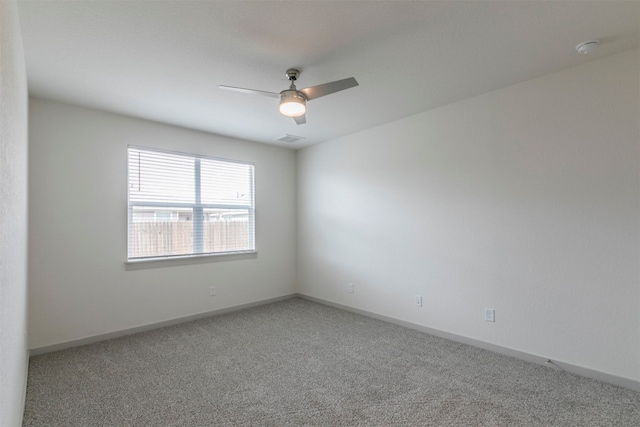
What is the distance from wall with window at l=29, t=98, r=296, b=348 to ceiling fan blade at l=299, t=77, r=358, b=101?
2473 mm

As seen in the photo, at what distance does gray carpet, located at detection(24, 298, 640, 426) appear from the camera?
6.97 feet

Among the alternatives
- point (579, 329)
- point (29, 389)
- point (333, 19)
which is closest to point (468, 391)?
point (579, 329)

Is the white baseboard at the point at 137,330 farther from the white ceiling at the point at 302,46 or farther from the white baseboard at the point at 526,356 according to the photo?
→ the white ceiling at the point at 302,46

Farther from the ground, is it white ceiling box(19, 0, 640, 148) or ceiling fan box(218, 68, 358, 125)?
white ceiling box(19, 0, 640, 148)

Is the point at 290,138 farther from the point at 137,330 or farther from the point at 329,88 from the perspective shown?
the point at 137,330

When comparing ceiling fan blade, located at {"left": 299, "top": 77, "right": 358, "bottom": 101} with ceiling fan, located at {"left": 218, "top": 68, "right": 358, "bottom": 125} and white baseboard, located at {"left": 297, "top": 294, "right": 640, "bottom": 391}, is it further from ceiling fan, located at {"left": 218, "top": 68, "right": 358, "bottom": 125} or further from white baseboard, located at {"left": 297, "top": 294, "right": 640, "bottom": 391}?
white baseboard, located at {"left": 297, "top": 294, "right": 640, "bottom": 391}

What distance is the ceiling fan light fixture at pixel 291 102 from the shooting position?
247 centimetres

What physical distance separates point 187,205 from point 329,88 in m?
2.81

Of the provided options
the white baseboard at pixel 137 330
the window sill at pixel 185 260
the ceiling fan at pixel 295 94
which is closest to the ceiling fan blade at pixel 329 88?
the ceiling fan at pixel 295 94

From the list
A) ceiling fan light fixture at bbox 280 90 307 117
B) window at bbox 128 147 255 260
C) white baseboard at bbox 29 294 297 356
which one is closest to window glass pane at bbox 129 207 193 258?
window at bbox 128 147 255 260

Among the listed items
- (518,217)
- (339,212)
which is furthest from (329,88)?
(339,212)

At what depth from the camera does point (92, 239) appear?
3521 millimetres

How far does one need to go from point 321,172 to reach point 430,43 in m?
2.94

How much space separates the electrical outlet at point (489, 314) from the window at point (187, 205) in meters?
3.31
